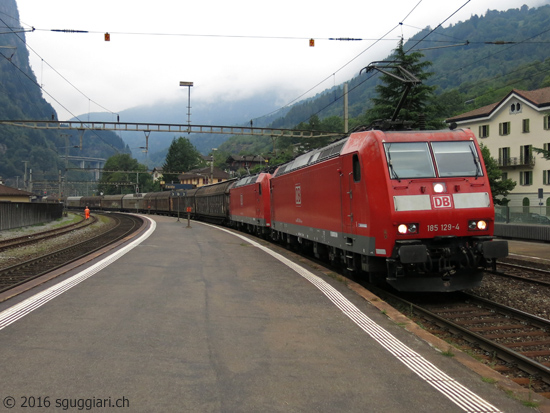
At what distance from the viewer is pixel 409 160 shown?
357 inches

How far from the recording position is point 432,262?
859cm

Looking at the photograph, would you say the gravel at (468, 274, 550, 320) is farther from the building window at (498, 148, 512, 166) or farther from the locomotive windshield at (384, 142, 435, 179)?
the building window at (498, 148, 512, 166)

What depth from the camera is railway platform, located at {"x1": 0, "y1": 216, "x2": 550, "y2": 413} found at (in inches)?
164

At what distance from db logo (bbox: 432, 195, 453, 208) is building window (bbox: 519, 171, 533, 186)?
4367 centimetres


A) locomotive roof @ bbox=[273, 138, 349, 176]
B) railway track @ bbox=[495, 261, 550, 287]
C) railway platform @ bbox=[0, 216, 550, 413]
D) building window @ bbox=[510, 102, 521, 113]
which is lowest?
railway track @ bbox=[495, 261, 550, 287]

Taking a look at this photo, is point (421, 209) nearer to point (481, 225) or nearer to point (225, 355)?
point (481, 225)

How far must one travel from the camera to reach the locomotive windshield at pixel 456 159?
29.9 ft

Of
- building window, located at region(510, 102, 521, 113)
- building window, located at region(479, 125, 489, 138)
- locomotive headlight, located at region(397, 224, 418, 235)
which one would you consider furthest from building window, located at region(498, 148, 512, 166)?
locomotive headlight, located at region(397, 224, 418, 235)

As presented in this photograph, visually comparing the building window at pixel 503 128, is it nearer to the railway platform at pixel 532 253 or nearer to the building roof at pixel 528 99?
the building roof at pixel 528 99

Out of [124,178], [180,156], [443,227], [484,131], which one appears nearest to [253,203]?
[443,227]

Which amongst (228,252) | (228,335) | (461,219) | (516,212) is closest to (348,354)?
(228,335)

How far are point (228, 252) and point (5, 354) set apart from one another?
35.2ft

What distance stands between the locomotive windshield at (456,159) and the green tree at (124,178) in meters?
99.4

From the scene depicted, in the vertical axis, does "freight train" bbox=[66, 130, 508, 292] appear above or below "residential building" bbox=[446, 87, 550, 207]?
below
